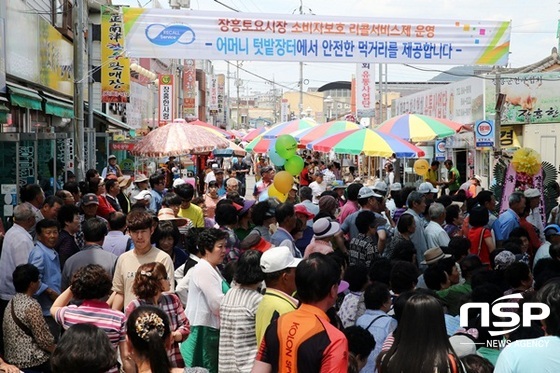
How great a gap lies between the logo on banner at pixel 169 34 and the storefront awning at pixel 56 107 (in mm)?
2502

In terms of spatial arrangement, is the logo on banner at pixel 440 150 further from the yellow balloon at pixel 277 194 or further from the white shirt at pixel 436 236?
the white shirt at pixel 436 236

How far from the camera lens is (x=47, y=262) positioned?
7637mm

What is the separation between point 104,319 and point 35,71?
11.1 metres

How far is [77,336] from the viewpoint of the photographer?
13.0 feet

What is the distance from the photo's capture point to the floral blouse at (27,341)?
6.34 meters

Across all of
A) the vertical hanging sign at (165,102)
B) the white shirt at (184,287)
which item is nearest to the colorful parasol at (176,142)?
the white shirt at (184,287)

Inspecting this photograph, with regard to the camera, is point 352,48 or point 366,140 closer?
point 352,48

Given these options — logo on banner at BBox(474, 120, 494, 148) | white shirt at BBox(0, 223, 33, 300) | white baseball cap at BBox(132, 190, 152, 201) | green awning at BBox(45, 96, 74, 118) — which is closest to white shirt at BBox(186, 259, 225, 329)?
white shirt at BBox(0, 223, 33, 300)

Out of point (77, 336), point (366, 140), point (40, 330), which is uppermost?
point (366, 140)

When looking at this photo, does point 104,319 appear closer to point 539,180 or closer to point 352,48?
point 539,180

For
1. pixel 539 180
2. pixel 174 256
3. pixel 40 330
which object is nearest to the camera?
pixel 40 330

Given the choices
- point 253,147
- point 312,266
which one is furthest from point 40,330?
point 253,147

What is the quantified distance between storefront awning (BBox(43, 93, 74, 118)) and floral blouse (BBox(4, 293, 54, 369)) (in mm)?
9641

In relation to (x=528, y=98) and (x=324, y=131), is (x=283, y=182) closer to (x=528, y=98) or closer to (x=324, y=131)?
(x=324, y=131)
